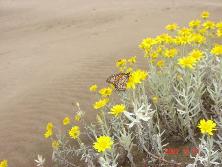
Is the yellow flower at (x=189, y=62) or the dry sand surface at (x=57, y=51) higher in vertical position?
the yellow flower at (x=189, y=62)

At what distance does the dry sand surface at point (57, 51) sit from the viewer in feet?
16.9

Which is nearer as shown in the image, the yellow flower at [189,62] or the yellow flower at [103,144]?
the yellow flower at [103,144]

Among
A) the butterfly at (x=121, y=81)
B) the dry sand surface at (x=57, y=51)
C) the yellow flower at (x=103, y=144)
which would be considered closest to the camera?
the yellow flower at (x=103, y=144)

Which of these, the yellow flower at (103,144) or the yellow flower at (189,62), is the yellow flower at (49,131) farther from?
the yellow flower at (189,62)

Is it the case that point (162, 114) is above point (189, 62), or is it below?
below

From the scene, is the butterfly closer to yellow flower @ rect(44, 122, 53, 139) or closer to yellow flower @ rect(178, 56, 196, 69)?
yellow flower @ rect(178, 56, 196, 69)

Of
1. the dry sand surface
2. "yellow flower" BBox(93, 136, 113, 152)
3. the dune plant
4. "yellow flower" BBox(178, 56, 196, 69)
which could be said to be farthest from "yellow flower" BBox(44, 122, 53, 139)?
"yellow flower" BBox(178, 56, 196, 69)

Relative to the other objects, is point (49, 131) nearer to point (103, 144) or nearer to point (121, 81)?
point (121, 81)

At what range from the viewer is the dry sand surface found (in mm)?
5156

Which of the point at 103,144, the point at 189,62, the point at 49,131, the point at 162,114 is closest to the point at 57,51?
the point at 49,131

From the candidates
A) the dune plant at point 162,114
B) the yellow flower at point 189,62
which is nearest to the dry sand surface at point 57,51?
the dune plant at point 162,114

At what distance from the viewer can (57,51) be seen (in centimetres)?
841

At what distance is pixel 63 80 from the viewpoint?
6.43 m

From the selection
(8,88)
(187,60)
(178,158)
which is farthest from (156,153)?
(8,88)
